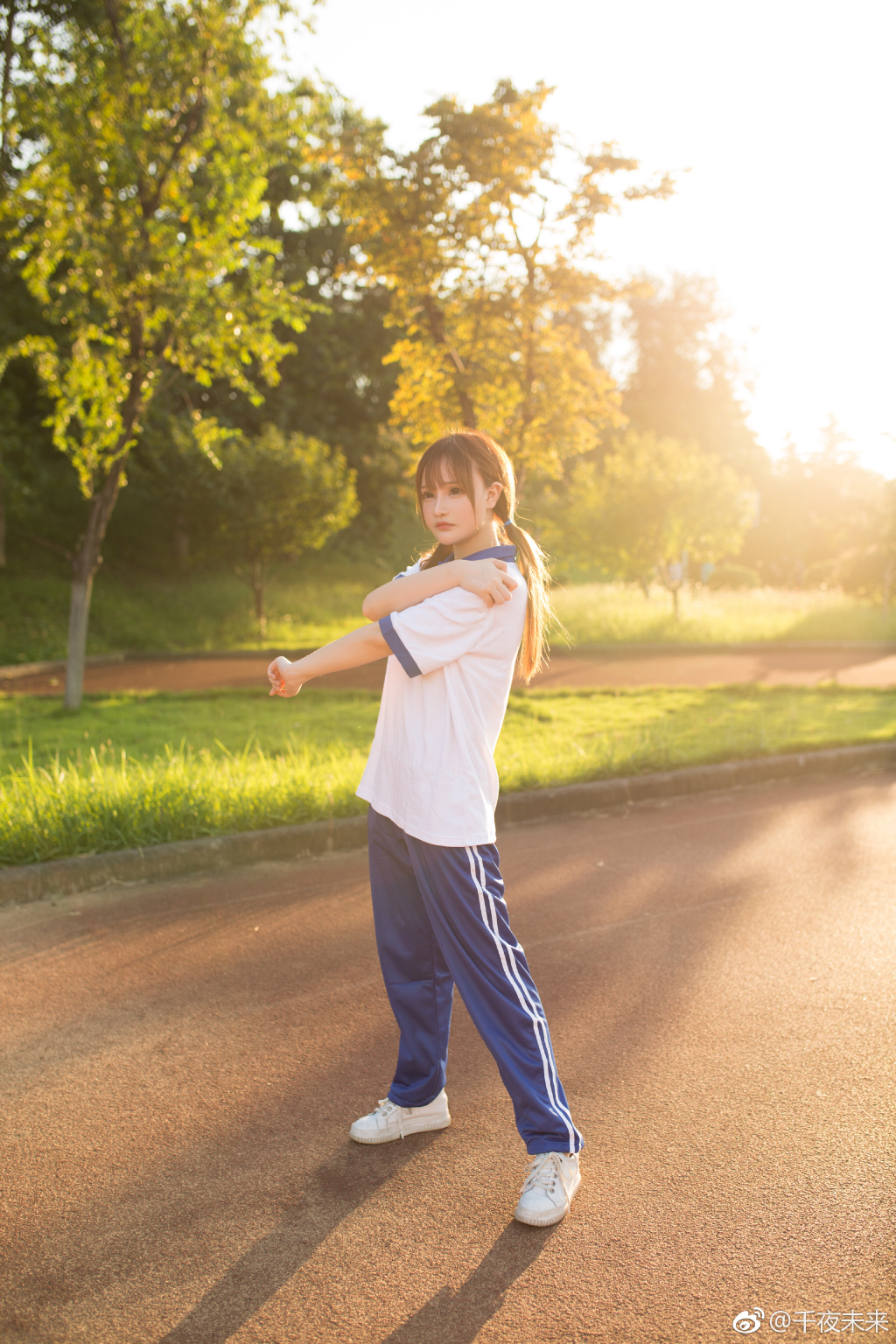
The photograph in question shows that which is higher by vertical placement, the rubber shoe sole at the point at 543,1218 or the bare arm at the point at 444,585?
the bare arm at the point at 444,585

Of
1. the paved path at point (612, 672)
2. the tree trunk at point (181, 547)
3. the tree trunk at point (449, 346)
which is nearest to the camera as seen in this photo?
the tree trunk at point (449, 346)

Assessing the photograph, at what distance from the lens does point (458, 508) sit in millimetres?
2768

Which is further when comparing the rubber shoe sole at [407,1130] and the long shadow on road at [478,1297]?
the rubber shoe sole at [407,1130]

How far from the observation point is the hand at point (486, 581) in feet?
8.56

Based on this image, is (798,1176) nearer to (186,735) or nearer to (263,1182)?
(263,1182)

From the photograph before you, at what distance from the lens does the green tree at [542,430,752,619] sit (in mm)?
23875

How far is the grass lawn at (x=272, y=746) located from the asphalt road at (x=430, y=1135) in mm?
639

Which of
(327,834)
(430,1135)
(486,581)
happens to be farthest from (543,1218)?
(327,834)

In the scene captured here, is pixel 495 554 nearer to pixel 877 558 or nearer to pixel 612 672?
pixel 612 672

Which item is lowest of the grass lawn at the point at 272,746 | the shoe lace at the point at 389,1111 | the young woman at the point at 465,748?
the shoe lace at the point at 389,1111

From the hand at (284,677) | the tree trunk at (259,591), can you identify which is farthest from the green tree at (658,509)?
the hand at (284,677)

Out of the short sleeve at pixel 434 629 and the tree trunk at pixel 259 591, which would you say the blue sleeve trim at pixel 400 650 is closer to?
the short sleeve at pixel 434 629

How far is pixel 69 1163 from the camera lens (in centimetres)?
291

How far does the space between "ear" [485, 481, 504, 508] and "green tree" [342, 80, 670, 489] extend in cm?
965
